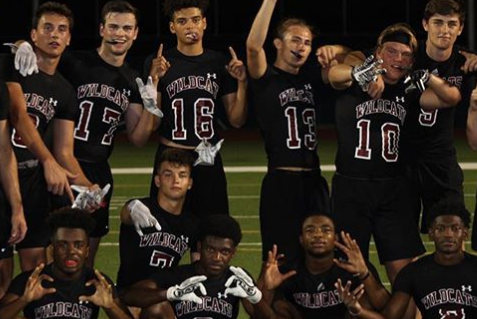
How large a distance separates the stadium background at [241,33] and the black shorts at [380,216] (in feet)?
26.0

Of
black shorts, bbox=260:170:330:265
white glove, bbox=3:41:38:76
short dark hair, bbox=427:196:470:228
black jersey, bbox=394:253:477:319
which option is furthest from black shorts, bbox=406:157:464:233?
white glove, bbox=3:41:38:76

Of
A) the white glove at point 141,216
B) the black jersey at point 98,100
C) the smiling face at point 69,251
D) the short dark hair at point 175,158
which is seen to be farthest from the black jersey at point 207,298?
the black jersey at point 98,100

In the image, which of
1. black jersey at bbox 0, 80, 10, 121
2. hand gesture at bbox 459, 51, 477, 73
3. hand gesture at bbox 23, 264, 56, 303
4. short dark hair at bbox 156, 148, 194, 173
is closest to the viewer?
hand gesture at bbox 23, 264, 56, 303

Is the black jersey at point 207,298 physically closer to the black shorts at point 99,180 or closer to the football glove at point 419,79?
the black shorts at point 99,180

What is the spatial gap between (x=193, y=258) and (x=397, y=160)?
1.52 metres

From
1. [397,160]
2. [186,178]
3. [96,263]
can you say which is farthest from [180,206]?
[96,263]

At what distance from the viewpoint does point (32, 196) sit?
28.7 ft

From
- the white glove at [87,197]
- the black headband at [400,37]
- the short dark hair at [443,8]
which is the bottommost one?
the white glove at [87,197]

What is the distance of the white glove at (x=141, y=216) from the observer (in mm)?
8633

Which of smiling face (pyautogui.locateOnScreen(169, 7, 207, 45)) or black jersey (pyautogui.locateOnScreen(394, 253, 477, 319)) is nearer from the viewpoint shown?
black jersey (pyautogui.locateOnScreen(394, 253, 477, 319))

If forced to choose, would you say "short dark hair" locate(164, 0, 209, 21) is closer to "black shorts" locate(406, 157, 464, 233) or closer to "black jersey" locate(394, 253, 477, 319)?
"black shorts" locate(406, 157, 464, 233)

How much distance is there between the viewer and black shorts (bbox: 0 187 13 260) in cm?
800

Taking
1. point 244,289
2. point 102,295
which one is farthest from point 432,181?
point 102,295

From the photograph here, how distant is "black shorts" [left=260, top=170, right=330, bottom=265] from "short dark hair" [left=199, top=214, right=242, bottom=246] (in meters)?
0.91
